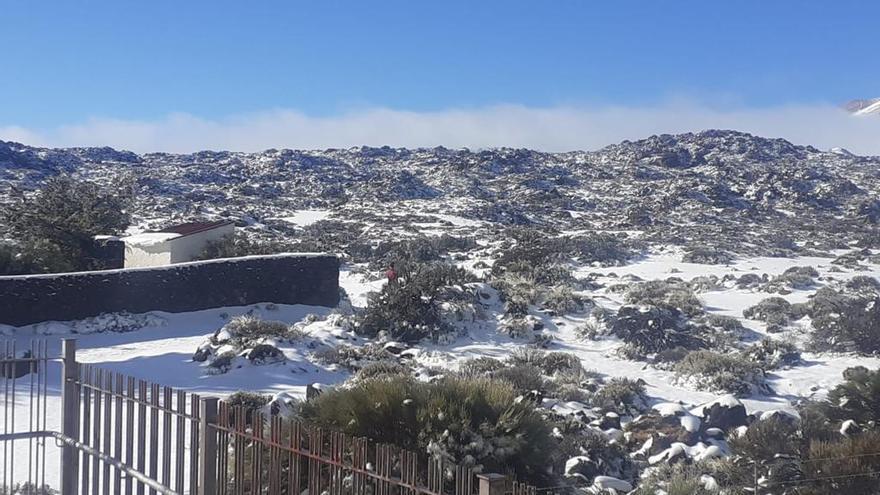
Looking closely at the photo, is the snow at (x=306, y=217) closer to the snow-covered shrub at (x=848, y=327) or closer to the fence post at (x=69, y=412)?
the snow-covered shrub at (x=848, y=327)

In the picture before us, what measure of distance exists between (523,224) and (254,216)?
53.3 feet

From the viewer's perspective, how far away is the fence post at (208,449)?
4.84m

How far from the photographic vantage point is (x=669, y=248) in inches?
1453

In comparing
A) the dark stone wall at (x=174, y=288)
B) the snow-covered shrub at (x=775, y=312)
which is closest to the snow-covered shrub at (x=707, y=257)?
the snow-covered shrub at (x=775, y=312)

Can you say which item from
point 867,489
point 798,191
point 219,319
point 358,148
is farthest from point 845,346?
point 358,148

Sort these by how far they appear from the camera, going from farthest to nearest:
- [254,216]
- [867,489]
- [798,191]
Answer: [798,191]
[254,216]
[867,489]

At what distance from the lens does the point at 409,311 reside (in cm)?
1741

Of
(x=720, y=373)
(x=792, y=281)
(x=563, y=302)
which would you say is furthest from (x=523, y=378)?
(x=792, y=281)

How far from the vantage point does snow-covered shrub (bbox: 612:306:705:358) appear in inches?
644

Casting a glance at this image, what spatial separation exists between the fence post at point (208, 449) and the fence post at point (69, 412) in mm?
1639

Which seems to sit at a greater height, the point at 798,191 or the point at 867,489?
the point at 798,191

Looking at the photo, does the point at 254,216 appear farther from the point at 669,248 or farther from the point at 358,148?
the point at 358,148

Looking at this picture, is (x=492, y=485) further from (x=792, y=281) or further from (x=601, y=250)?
(x=601, y=250)

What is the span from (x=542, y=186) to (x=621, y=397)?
60.5 meters
